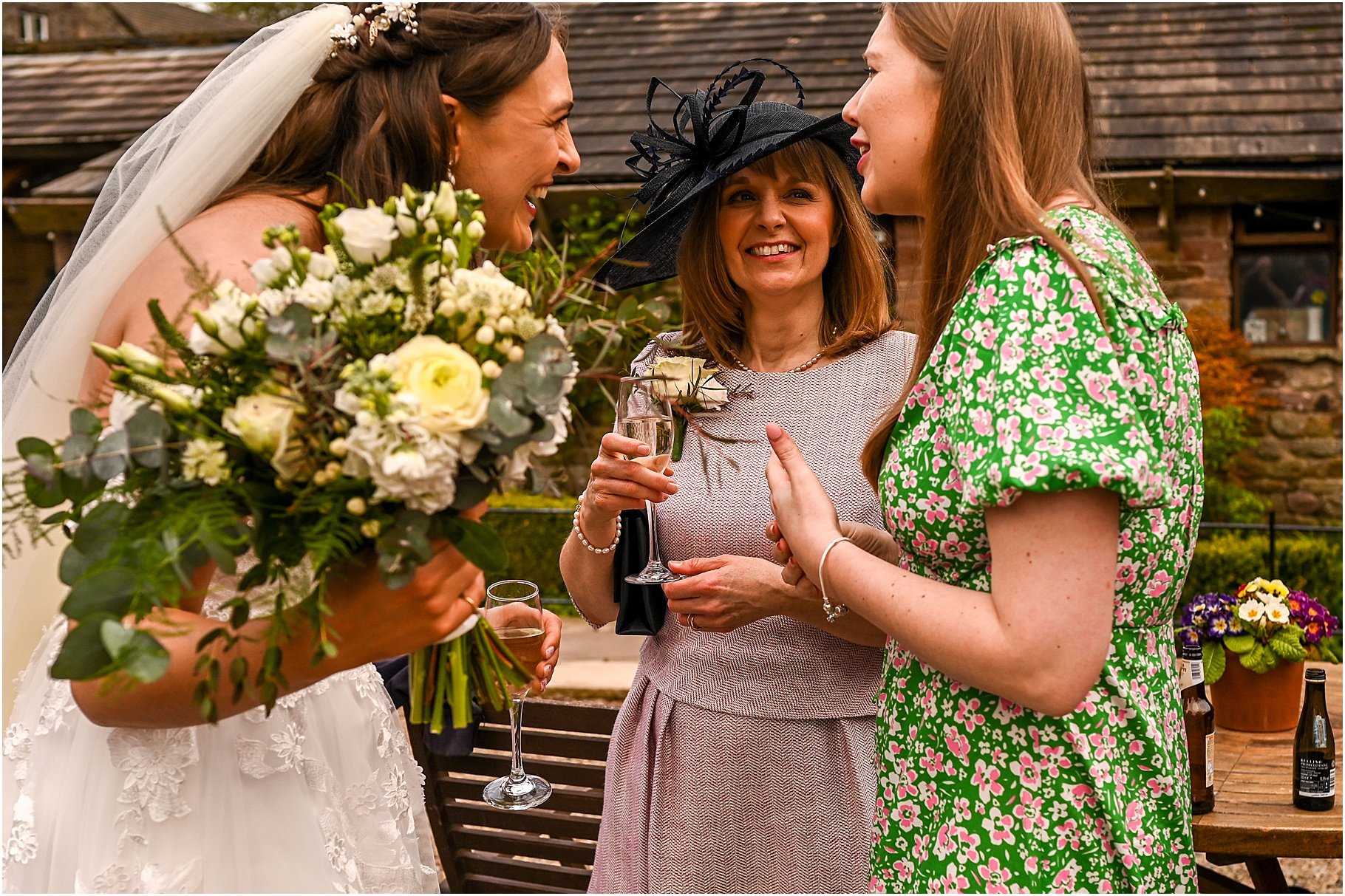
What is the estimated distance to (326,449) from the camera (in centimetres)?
153

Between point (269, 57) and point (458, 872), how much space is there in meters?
2.54

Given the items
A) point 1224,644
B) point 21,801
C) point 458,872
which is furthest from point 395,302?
point 1224,644

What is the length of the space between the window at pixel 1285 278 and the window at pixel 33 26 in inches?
1305

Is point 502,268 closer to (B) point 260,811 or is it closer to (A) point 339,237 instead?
(A) point 339,237

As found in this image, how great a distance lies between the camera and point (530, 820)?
11.6 ft

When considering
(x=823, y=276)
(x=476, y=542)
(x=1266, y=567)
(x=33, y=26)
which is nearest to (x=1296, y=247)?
(x=1266, y=567)

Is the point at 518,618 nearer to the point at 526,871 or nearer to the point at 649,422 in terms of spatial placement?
the point at 649,422

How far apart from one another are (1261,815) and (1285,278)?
7.99 meters

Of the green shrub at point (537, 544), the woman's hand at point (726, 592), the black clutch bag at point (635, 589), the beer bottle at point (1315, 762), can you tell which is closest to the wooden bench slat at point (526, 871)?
the black clutch bag at point (635, 589)

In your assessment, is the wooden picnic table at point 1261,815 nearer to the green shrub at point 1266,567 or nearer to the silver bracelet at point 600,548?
the silver bracelet at point 600,548

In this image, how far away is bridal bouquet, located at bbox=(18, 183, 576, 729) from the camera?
4.87 feet

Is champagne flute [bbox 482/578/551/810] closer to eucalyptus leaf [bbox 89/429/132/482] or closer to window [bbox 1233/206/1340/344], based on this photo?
eucalyptus leaf [bbox 89/429/132/482]

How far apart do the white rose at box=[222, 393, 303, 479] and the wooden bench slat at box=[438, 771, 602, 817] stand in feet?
7.04

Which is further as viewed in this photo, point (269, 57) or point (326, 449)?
point (269, 57)
